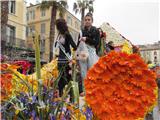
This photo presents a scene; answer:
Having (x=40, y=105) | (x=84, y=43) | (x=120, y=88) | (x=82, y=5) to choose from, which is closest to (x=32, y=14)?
(x=82, y=5)

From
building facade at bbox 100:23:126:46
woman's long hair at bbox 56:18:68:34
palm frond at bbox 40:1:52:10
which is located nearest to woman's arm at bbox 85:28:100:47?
woman's long hair at bbox 56:18:68:34

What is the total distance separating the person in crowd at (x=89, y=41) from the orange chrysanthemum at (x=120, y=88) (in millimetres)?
3000

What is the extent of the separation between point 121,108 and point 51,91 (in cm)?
60

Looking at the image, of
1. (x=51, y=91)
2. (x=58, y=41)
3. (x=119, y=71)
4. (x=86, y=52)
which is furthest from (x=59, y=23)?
(x=119, y=71)

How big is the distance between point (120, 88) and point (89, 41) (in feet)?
10.9

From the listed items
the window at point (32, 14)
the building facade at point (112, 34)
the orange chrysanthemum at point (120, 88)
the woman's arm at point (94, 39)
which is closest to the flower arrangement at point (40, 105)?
the orange chrysanthemum at point (120, 88)

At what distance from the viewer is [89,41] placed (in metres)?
5.66

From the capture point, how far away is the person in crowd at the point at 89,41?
5.48m

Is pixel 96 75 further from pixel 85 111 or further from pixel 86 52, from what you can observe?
pixel 86 52

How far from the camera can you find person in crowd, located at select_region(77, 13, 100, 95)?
548 cm

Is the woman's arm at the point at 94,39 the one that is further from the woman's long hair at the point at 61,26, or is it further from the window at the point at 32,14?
the window at the point at 32,14

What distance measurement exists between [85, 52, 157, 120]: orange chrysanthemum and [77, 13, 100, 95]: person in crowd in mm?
3000

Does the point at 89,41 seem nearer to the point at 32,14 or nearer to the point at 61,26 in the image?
the point at 61,26

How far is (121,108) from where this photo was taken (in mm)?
2346
